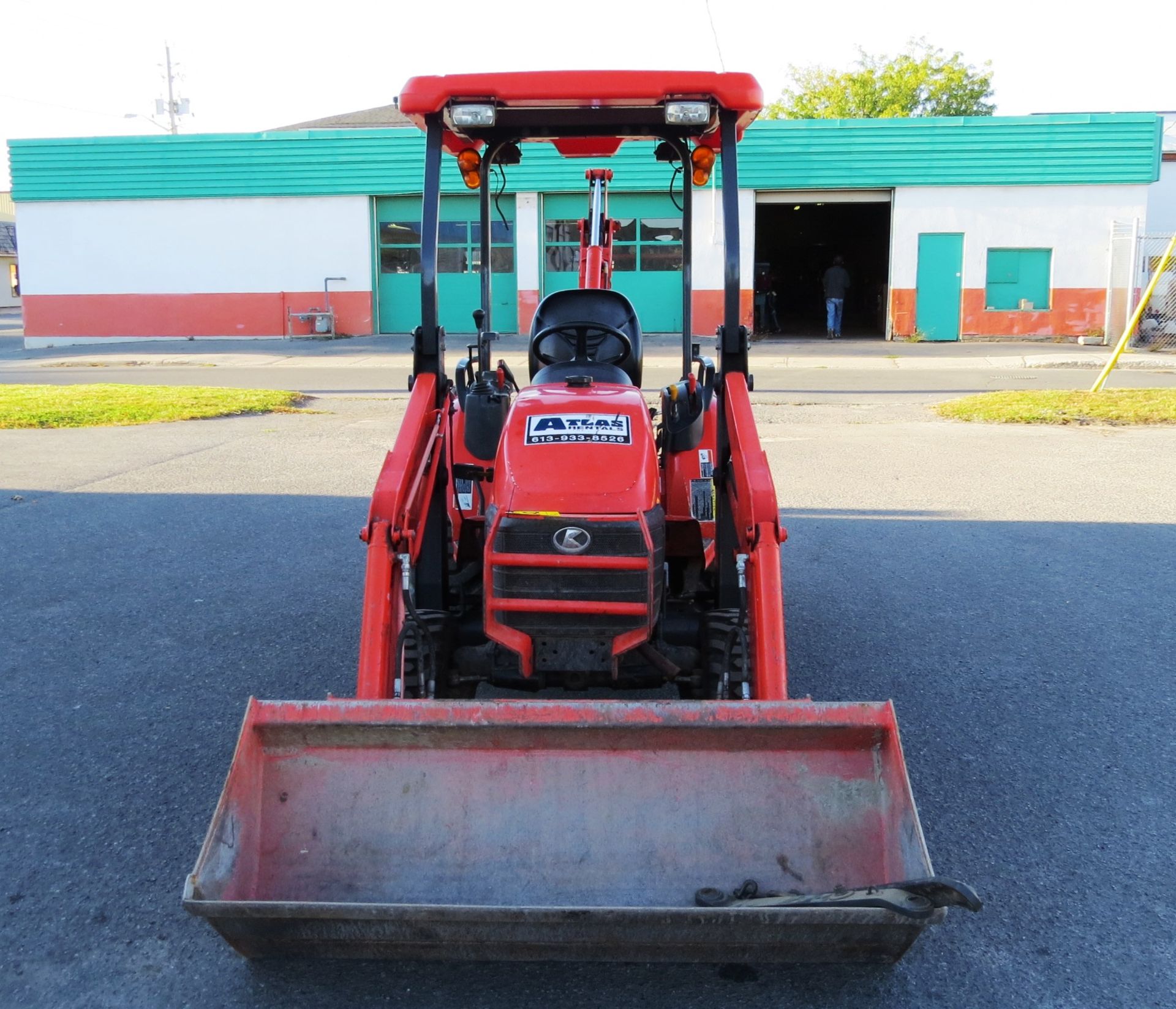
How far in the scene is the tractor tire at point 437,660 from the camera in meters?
3.80

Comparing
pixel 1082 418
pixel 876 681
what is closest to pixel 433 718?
pixel 876 681

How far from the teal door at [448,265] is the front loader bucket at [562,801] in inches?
895

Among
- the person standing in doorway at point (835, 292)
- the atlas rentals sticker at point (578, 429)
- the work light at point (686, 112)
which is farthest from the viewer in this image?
the person standing in doorway at point (835, 292)

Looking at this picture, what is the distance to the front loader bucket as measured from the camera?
9.36 feet

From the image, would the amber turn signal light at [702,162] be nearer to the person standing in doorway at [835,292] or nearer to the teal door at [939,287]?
the teal door at [939,287]

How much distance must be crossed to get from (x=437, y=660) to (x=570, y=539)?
0.72m

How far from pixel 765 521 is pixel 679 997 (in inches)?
59.5

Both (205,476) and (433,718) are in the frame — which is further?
(205,476)

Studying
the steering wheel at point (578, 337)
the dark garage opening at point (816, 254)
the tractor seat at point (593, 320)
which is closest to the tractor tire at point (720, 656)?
the tractor seat at point (593, 320)

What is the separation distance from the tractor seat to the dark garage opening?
2882 centimetres

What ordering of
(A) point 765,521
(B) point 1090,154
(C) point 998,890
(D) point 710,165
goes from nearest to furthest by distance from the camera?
1. (C) point 998,890
2. (A) point 765,521
3. (D) point 710,165
4. (B) point 1090,154

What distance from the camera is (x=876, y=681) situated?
4.88 meters

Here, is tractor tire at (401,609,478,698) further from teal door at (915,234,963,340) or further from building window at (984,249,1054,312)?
building window at (984,249,1054,312)

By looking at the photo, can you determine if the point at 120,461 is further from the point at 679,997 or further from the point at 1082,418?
the point at 1082,418
